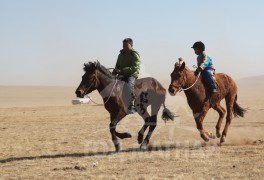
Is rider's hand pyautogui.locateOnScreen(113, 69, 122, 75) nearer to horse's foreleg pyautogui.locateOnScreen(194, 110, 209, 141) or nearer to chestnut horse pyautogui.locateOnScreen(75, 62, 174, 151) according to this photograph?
chestnut horse pyautogui.locateOnScreen(75, 62, 174, 151)

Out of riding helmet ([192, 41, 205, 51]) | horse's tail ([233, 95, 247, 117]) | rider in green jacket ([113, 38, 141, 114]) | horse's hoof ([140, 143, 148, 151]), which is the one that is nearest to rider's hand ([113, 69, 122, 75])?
rider in green jacket ([113, 38, 141, 114])

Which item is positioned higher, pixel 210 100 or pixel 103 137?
pixel 210 100

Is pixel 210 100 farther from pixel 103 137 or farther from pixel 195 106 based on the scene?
pixel 103 137

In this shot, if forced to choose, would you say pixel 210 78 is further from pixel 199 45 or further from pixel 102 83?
pixel 102 83

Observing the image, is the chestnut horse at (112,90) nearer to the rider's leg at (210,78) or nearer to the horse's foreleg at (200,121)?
the horse's foreleg at (200,121)

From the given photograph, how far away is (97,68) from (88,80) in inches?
19.1

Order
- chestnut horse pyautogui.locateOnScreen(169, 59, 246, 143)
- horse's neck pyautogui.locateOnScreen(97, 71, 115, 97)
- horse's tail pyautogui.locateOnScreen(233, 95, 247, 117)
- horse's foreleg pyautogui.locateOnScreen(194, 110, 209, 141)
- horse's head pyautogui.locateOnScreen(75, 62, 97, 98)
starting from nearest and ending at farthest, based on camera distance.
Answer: horse's head pyautogui.locateOnScreen(75, 62, 97, 98)
horse's neck pyautogui.locateOnScreen(97, 71, 115, 97)
chestnut horse pyautogui.locateOnScreen(169, 59, 246, 143)
horse's foreleg pyautogui.locateOnScreen(194, 110, 209, 141)
horse's tail pyautogui.locateOnScreen(233, 95, 247, 117)

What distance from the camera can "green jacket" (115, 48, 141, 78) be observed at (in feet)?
37.2

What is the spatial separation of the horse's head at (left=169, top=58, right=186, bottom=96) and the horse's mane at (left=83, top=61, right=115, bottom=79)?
5.17ft

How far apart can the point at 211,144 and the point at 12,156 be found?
18.1 ft

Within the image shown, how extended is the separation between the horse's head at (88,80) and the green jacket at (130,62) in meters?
0.93

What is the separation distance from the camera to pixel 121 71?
1137cm

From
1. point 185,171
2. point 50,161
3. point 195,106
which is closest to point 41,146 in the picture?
point 50,161

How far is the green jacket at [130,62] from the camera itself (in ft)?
37.2
